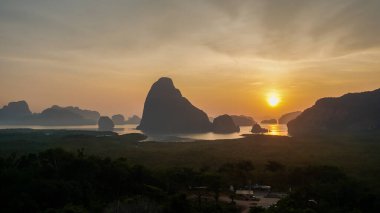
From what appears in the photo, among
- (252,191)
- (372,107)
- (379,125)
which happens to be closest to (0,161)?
(252,191)


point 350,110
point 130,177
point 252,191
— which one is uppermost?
point 350,110

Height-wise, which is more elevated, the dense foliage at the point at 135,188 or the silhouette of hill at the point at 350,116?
the silhouette of hill at the point at 350,116

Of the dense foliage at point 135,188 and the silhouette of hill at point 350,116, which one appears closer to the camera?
the dense foliage at point 135,188

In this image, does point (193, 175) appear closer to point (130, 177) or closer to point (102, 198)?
point (130, 177)

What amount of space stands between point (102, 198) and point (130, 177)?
164 inches

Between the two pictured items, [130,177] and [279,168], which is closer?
[130,177]

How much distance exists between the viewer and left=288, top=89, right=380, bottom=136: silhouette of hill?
175 m

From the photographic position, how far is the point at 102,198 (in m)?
35.2

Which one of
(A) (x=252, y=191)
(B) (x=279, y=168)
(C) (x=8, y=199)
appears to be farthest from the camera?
(B) (x=279, y=168)

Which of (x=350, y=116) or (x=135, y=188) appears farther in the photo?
(x=350, y=116)

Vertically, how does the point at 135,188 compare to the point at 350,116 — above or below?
below

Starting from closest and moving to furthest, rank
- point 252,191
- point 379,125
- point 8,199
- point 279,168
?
1. point 8,199
2. point 252,191
3. point 279,168
4. point 379,125

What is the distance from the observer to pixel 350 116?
605ft

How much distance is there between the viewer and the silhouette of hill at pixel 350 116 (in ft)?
575
